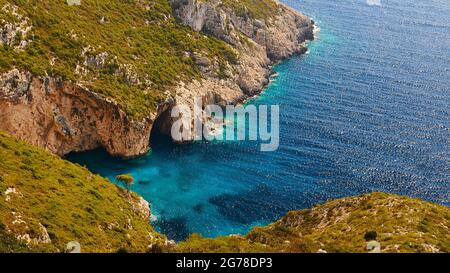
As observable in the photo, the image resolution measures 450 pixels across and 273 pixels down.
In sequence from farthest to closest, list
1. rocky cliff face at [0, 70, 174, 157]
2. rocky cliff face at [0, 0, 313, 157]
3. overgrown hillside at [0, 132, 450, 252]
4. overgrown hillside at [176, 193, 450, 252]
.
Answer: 1. rocky cliff face at [0, 0, 313, 157]
2. rocky cliff face at [0, 70, 174, 157]
3. overgrown hillside at [0, 132, 450, 252]
4. overgrown hillside at [176, 193, 450, 252]

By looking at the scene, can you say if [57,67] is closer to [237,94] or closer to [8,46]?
[8,46]

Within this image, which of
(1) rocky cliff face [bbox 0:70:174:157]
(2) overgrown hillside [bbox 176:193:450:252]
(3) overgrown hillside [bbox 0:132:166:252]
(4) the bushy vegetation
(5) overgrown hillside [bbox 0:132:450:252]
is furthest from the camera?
(4) the bushy vegetation

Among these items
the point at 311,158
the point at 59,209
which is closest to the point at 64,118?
the point at 59,209

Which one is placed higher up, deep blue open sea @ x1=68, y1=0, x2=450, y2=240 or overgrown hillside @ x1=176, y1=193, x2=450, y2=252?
overgrown hillside @ x1=176, y1=193, x2=450, y2=252

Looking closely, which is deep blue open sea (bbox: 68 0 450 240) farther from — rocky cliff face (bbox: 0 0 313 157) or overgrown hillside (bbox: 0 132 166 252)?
overgrown hillside (bbox: 0 132 166 252)

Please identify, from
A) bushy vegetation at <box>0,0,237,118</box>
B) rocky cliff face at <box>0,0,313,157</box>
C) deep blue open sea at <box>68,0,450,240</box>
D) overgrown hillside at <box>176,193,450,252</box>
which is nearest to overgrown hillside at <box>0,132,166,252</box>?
overgrown hillside at <box>176,193,450,252</box>
